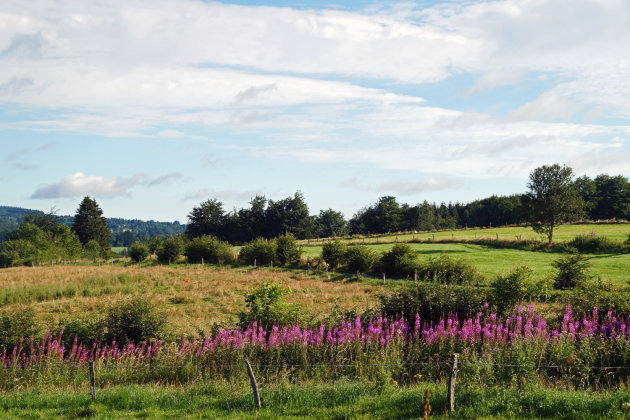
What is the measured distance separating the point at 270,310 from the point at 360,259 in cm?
2935

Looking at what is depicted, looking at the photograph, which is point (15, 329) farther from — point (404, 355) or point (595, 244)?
point (595, 244)

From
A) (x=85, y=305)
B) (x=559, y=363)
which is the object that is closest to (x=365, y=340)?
(x=559, y=363)

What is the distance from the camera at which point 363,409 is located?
816cm

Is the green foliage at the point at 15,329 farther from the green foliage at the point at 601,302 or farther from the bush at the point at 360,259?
Result: the bush at the point at 360,259

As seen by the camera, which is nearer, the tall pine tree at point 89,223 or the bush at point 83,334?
the bush at point 83,334

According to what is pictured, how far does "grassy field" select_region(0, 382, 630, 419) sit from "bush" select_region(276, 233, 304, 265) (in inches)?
1676

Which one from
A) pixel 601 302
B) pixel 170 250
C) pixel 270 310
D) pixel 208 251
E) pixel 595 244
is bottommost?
pixel 208 251

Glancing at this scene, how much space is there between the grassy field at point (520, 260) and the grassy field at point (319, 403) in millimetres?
19517

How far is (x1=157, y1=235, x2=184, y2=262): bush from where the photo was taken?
62.4 m

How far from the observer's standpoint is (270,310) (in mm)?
14523

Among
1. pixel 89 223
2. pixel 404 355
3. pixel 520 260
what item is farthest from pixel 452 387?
pixel 89 223

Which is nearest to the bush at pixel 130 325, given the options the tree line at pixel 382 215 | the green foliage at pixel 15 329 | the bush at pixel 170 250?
the green foliage at pixel 15 329

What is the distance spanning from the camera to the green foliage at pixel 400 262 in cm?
3933

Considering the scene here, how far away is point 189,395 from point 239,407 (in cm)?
141
